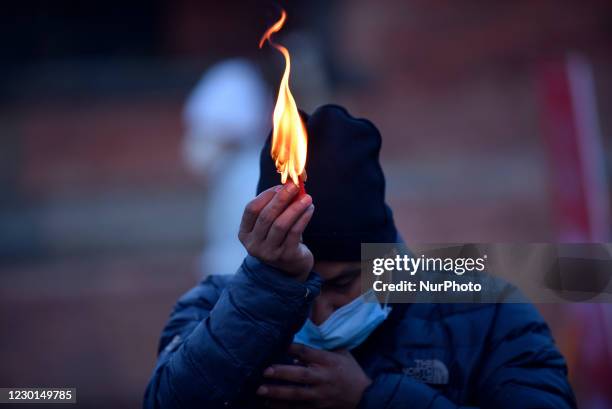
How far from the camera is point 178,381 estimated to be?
1.65m

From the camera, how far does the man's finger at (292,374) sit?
1658 millimetres

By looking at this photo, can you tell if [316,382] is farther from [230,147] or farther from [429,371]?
[230,147]

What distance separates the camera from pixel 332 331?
5.92 ft

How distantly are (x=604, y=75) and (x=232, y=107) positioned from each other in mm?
3249

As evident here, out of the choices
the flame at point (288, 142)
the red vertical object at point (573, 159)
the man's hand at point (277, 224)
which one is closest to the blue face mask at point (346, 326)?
the man's hand at point (277, 224)

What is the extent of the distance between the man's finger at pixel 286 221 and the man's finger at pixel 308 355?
0.29 m

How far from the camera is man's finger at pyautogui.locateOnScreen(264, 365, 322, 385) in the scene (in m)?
1.66

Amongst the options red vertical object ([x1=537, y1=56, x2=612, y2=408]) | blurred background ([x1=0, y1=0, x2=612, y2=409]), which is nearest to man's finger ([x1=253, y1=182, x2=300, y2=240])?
red vertical object ([x1=537, y1=56, x2=612, y2=408])

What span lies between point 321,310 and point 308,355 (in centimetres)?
17

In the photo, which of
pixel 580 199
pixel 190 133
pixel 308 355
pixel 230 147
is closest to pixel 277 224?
pixel 308 355

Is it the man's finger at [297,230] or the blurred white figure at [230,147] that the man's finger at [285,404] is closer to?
the man's finger at [297,230]

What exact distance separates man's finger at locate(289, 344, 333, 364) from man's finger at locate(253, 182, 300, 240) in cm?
32

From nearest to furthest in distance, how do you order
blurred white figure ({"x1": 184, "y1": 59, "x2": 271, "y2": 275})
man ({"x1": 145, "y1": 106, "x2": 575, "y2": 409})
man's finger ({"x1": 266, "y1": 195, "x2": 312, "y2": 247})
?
1. man's finger ({"x1": 266, "y1": 195, "x2": 312, "y2": 247})
2. man ({"x1": 145, "y1": 106, "x2": 575, "y2": 409})
3. blurred white figure ({"x1": 184, "y1": 59, "x2": 271, "y2": 275})

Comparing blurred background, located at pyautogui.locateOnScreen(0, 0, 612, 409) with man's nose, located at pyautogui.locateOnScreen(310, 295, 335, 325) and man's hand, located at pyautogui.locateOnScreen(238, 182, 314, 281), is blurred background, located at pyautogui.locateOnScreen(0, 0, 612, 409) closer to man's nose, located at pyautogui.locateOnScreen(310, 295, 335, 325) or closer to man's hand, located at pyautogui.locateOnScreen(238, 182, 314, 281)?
man's nose, located at pyautogui.locateOnScreen(310, 295, 335, 325)
